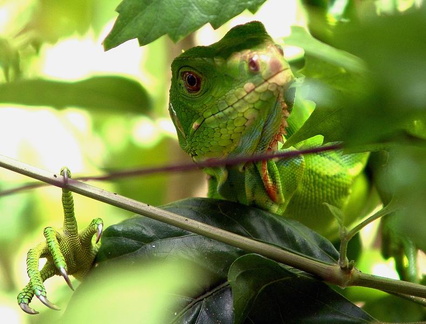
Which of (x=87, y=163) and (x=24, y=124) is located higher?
(x=24, y=124)

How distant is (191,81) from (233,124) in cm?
12

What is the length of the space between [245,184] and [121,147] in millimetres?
1346

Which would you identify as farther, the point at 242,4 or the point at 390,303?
the point at 390,303

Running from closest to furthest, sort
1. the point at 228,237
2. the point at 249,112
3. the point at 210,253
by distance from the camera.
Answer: the point at 228,237 → the point at 210,253 → the point at 249,112

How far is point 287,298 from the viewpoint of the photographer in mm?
852

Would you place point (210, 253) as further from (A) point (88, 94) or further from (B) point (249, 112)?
(A) point (88, 94)

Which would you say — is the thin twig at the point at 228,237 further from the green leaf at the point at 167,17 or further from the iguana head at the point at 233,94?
the iguana head at the point at 233,94

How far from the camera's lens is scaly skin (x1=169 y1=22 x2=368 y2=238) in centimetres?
100

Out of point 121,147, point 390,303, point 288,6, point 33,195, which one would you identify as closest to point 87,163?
point 121,147

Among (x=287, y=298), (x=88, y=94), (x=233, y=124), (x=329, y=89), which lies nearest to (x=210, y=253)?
(x=287, y=298)

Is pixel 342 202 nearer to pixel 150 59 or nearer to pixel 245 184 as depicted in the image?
pixel 245 184

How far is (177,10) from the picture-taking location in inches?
32.3

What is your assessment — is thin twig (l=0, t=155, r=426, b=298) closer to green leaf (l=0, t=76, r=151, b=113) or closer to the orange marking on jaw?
the orange marking on jaw

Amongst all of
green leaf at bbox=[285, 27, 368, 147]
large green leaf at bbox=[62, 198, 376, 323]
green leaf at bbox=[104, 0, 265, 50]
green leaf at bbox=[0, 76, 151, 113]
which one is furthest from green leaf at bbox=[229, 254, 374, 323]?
green leaf at bbox=[0, 76, 151, 113]
